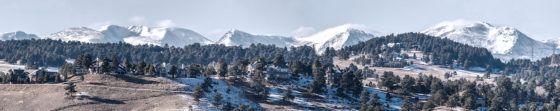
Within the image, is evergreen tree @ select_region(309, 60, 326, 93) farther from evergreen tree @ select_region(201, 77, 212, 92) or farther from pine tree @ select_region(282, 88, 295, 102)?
evergreen tree @ select_region(201, 77, 212, 92)

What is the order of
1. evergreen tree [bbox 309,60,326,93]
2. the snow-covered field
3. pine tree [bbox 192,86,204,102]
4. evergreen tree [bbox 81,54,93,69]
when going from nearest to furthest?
the snow-covered field → pine tree [bbox 192,86,204,102] → evergreen tree [bbox 81,54,93,69] → evergreen tree [bbox 309,60,326,93]

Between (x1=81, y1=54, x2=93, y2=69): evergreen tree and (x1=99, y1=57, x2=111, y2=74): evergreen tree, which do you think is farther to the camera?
(x1=81, y1=54, x2=93, y2=69): evergreen tree

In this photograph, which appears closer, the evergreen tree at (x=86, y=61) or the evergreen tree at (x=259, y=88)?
the evergreen tree at (x=86, y=61)

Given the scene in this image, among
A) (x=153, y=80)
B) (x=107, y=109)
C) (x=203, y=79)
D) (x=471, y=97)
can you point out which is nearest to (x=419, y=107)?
(x=471, y=97)

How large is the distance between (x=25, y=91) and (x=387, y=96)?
389ft

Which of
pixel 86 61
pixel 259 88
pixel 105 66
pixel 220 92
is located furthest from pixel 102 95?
pixel 259 88

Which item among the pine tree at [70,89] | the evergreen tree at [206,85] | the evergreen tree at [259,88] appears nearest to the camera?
the pine tree at [70,89]

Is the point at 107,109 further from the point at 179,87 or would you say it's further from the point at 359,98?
the point at 359,98

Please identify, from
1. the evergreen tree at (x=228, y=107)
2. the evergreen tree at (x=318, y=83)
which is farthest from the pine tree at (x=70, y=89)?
the evergreen tree at (x=318, y=83)

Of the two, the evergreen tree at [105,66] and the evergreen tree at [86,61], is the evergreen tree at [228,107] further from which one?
A: the evergreen tree at [86,61]

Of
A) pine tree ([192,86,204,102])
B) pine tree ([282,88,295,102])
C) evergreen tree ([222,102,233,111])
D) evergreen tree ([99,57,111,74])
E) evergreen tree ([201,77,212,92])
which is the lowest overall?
evergreen tree ([222,102,233,111])

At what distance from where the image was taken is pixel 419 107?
566 feet

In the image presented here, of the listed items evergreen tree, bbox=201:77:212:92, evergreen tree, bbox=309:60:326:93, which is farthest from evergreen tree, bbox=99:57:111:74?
evergreen tree, bbox=309:60:326:93

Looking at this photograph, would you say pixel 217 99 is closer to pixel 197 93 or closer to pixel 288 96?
pixel 197 93
